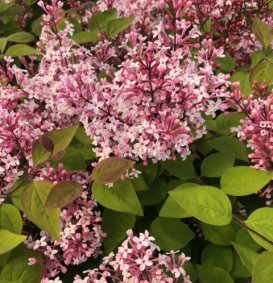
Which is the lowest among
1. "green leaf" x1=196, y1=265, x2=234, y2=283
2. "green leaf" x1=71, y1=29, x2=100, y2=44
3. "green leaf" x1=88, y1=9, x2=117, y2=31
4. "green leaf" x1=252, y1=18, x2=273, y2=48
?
"green leaf" x1=196, y1=265, x2=234, y2=283

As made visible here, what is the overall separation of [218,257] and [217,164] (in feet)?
0.97

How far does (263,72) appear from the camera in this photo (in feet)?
5.29

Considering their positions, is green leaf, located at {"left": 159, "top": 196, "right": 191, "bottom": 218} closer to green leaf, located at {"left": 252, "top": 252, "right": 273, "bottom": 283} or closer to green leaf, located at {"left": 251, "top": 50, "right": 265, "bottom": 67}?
green leaf, located at {"left": 252, "top": 252, "right": 273, "bottom": 283}

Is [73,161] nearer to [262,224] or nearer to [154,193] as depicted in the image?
[154,193]

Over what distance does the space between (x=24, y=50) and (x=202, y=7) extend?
826mm

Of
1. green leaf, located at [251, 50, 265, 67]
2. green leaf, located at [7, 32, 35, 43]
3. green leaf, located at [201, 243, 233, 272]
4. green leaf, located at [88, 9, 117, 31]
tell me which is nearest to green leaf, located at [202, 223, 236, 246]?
green leaf, located at [201, 243, 233, 272]

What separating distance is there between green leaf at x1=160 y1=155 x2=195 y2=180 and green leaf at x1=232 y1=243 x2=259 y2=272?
1.01 feet

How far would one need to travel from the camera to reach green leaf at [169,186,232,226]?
1.18 meters

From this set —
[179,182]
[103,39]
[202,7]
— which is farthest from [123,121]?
[202,7]

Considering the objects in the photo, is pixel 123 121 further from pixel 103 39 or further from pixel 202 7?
pixel 202 7

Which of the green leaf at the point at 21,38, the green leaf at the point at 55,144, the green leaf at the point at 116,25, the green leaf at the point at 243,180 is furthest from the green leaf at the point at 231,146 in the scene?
the green leaf at the point at 21,38

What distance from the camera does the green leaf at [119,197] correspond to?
129cm

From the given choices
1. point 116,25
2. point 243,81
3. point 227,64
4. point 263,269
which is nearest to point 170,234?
point 263,269

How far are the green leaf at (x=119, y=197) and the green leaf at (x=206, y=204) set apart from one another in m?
0.14
